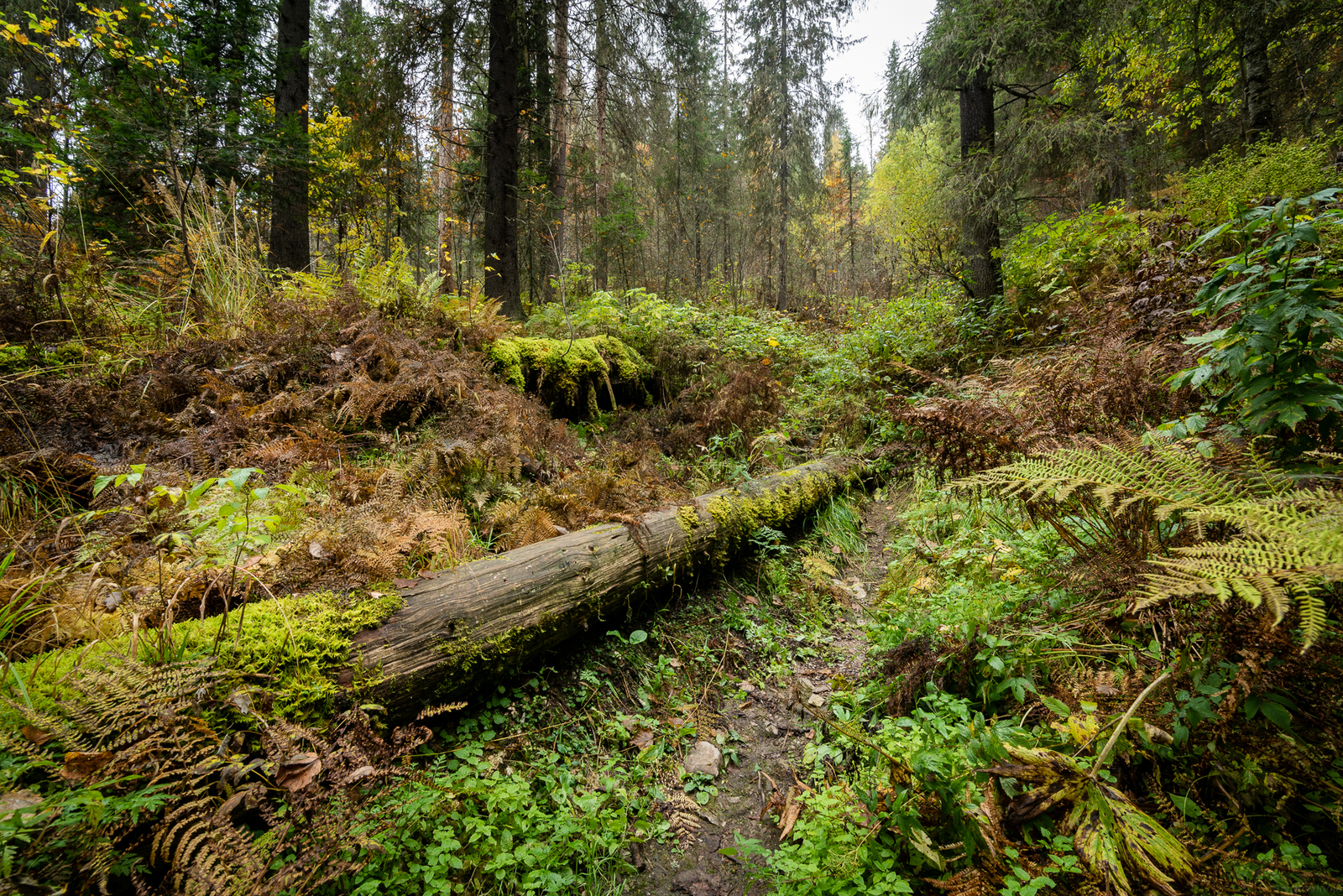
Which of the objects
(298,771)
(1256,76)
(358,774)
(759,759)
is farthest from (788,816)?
(1256,76)

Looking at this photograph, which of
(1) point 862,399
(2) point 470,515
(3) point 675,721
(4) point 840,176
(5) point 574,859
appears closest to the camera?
(5) point 574,859

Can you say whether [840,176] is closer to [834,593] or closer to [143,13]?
[143,13]

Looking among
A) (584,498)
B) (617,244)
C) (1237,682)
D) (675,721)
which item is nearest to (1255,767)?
(1237,682)

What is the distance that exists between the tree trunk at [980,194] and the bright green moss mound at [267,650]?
929 cm

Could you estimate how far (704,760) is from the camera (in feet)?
8.34

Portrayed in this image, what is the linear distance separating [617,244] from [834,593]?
1028 cm

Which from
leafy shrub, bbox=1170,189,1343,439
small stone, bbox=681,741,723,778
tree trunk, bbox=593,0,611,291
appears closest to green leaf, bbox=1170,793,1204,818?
leafy shrub, bbox=1170,189,1343,439

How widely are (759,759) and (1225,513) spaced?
2161 millimetres

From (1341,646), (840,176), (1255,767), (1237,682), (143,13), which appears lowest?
(1255,767)

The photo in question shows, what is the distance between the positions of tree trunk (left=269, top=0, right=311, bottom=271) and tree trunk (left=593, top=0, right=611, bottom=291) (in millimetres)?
4786

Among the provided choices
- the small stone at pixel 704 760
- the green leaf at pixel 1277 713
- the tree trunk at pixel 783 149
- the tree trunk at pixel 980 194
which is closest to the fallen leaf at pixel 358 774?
the small stone at pixel 704 760

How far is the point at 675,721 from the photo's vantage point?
108 inches

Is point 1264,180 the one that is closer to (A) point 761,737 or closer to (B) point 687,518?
(B) point 687,518

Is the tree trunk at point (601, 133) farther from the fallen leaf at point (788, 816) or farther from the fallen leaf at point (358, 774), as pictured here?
the fallen leaf at point (788, 816)
